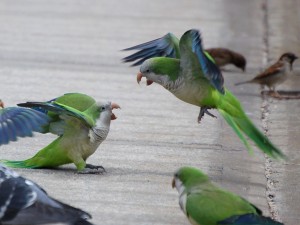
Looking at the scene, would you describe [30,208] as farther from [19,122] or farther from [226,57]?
[226,57]

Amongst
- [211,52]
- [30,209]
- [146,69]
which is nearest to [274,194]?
[146,69]

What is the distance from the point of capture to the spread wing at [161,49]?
27.0ft

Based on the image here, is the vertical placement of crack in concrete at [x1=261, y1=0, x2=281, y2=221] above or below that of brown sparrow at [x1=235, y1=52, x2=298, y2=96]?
below

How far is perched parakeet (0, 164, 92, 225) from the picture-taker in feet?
18.8

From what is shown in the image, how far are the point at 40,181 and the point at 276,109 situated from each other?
3.69 m

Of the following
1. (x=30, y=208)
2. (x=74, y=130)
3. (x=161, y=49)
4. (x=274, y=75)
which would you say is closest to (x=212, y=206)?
(x=30, y=208)

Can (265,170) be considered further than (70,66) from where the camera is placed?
No

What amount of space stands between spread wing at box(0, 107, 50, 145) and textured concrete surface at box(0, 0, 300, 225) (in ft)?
1.64

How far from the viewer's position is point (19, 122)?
6867 millimetres

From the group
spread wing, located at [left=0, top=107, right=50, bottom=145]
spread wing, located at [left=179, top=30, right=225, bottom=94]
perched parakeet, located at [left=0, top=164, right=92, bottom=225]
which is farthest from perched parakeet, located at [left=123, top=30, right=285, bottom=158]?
perched parakeet, located at [left=0, top=164, right=92, bottom=225]

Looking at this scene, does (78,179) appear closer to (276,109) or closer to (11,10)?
(276,109)

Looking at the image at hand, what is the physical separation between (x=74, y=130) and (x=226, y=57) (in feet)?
14.8

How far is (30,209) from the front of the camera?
5758 millimetres

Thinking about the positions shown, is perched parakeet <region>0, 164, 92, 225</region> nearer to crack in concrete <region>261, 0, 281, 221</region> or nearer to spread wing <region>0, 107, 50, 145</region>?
spread wing <region>0, 107, 50, 145</region>
